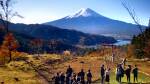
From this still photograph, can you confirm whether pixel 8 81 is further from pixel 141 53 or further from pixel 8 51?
pixel 141 53

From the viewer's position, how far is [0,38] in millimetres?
188875

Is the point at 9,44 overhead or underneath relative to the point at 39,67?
overhead

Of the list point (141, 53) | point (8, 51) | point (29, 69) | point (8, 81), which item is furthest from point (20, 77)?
point (141, 53)

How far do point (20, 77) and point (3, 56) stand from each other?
26254 mm

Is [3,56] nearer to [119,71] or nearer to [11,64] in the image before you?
[11,64]

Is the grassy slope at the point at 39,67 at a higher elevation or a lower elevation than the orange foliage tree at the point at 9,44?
lower

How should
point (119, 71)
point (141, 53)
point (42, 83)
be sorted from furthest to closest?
point (141, 53) < point (42, 83) < point (119, 71)

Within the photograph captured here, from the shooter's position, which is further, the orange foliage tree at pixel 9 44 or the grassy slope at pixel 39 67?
the orange foliage tree at pixel 9 44

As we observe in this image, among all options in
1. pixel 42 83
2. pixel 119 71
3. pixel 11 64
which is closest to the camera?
pixel 119 71

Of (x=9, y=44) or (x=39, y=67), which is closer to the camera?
(x=39, y=67)

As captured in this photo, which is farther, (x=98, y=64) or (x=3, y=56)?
(x=3, y=56)

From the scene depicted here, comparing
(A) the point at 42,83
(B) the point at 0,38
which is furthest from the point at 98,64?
(B) the point at 0,38

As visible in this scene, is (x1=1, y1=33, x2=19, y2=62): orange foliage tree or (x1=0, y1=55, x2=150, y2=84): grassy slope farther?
(x1=1, y1=33, x2=19, y2=62): orange foliage tree

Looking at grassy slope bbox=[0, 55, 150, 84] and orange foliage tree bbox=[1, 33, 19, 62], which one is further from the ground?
orange foliage tree bbox=[1, 33, 19, 62]
